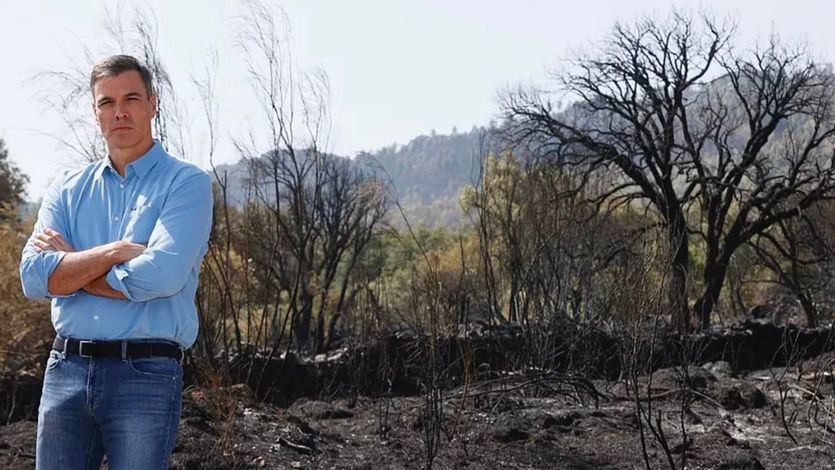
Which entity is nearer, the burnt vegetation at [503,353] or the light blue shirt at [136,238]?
the light blue shirt at [136,238]

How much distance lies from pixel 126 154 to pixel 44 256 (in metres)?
0.33

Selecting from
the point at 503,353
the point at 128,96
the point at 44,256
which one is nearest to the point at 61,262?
the point at 44,256

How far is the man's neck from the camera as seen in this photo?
2469 mm

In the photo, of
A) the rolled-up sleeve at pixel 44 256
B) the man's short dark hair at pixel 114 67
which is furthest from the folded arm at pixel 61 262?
the man's short dark hair at pixel 114 67

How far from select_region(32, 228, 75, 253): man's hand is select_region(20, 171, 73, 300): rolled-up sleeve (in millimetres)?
20

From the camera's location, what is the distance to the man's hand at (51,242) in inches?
96.6

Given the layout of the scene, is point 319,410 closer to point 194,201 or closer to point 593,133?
point 194,201

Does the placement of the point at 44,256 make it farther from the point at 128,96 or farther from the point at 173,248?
the point at 128,96

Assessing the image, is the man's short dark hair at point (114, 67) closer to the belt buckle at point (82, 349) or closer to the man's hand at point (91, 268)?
the man's hand at point (91, 268)

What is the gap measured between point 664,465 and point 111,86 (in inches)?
183

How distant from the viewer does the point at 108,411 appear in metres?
2.20

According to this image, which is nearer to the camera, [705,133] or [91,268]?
[91,268]

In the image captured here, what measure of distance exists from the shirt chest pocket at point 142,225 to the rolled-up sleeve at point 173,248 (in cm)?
3

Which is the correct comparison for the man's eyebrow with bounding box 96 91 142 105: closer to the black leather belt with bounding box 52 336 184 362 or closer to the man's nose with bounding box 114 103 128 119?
the man's nose with bounding box 114 103 128 119
